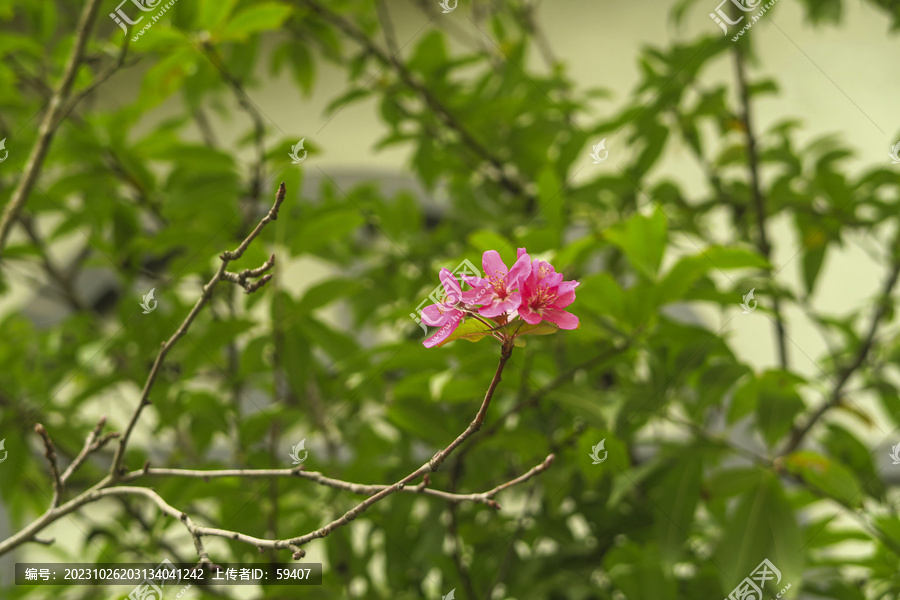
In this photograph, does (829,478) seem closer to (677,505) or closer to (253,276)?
(677,505)

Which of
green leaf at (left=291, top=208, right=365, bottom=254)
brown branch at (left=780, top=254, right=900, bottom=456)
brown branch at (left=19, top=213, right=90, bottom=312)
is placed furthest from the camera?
brown branch at (left=19, top=213, right=90, bottom=312)

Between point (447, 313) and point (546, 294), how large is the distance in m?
0.04

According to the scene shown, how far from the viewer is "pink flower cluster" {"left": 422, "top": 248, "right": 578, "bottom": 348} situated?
0.27m

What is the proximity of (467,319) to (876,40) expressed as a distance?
167 centimetres

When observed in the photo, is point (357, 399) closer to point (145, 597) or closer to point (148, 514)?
point (145, 597)

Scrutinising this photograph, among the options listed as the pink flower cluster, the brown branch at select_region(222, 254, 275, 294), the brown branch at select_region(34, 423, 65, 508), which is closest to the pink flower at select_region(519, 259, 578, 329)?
the pink flower cluster

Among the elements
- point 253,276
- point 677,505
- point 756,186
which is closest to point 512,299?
point 253,276

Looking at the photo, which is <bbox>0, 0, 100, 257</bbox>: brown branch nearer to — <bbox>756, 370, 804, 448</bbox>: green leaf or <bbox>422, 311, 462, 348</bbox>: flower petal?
<bbox>422, 311, 462, 348</bbox>: flower petal

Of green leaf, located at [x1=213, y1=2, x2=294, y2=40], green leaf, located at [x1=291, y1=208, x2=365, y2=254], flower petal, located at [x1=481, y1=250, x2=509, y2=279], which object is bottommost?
flower petal, located at [x1=481, y1=250, x2=509, y2=279]

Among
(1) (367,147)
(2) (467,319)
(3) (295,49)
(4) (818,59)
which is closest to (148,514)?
(3) (295,49)

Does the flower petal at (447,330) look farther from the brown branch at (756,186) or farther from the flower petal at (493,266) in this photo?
the brown branch at (756,186)

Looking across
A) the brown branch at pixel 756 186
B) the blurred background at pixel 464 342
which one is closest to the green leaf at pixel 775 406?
the blurred background at pixel 464 342

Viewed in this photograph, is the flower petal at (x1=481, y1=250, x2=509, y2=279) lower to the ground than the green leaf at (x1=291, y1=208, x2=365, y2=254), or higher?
lower

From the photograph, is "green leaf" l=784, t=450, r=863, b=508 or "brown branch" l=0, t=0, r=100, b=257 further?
"green leaf" l=784, t=450, r=863, b=508
